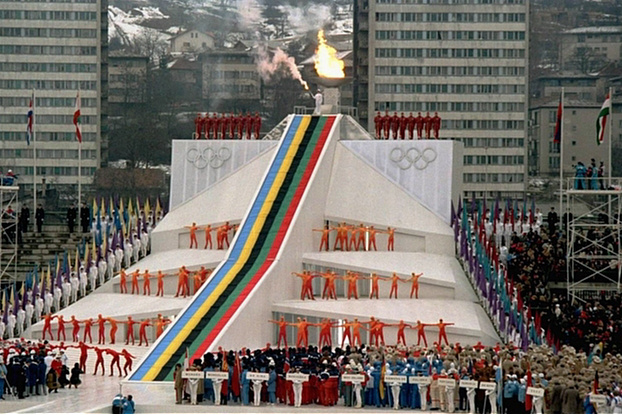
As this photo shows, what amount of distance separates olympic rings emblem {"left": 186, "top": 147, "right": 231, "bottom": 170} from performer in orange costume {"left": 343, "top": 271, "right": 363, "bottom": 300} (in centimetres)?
1001

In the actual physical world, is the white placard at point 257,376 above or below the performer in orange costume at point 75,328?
Answer: below

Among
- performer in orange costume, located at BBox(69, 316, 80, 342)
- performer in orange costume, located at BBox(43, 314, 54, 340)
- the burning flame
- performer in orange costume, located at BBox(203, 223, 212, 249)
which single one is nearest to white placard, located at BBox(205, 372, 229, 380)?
performer in orange costume, located at BBox(69, 316, 80, 342)

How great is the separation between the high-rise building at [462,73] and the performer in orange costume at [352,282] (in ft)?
150

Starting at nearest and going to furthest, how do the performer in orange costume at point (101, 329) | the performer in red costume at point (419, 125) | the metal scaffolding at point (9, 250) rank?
the performer in orange costume at point (101, 329)
the metal scaffolding at point (9, 250)
the performer in red costume at point (419, 125)

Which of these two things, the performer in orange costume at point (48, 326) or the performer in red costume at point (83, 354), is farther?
the performer in orange costume at point (48, 326)

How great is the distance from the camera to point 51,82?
101 meters

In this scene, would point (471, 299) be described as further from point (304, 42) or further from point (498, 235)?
point (304, 42)

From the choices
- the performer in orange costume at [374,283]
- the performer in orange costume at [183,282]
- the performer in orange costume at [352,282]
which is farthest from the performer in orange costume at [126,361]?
Result: the performer in orange costume at [374,283]

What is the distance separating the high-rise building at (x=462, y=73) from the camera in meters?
97.0

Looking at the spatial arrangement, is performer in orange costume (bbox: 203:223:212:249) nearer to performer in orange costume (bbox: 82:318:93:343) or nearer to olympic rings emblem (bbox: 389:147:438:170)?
olympic rings emblem (bbox: 389:147:438:170)

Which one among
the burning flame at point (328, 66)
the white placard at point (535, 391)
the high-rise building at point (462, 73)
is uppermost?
the high-rise building at point (462, 73)

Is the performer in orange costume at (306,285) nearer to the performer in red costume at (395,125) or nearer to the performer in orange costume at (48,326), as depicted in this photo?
the performer in orange costume at (48,326)

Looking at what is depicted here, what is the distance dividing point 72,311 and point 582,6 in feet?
202

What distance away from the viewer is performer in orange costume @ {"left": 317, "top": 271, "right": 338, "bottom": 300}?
50844 millimetres
